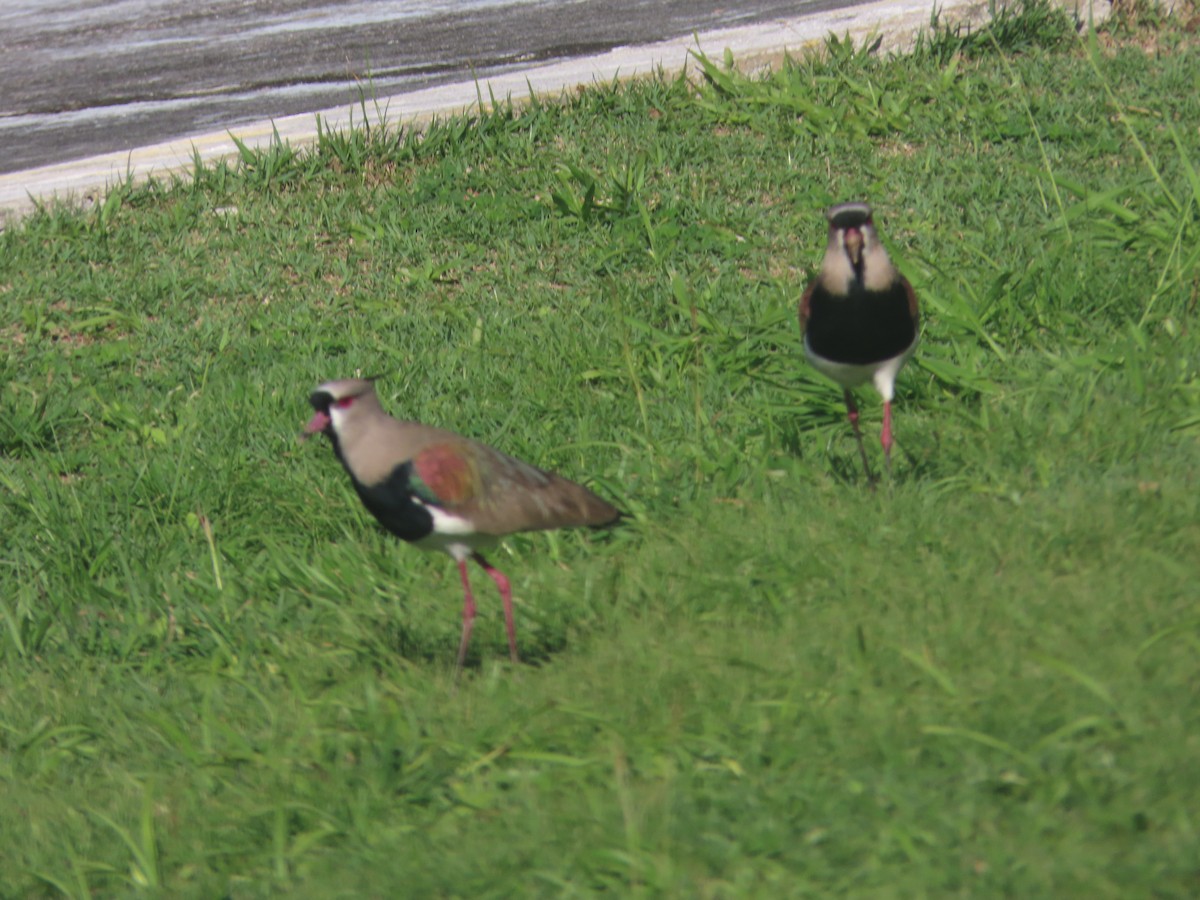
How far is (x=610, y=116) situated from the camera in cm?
822

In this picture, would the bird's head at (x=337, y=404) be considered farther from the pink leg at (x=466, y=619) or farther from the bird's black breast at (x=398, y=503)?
the pink leg at (x=466, y=619)

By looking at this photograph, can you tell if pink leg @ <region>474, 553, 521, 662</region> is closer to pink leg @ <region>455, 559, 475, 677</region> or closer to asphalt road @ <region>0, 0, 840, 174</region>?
pink leg @ <region>455, 559, 475, 677</region>

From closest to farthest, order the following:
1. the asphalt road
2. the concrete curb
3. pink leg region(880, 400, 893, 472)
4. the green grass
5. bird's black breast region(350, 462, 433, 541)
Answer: the green grass
bird's black breast region(350, 462, 433, 541)
pink leg region(880, 400, 893, 472)
the concrete curb
the asphalt road

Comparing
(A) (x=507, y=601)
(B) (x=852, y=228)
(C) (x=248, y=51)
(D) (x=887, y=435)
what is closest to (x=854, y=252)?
(B) (x=852, y=228)

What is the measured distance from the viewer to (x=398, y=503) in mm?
3871

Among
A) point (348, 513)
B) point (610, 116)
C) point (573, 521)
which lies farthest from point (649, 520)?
point (610, 116)

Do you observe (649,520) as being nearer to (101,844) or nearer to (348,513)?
(348,513)

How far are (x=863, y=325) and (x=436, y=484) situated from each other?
4.82 ft

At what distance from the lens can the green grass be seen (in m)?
3.11

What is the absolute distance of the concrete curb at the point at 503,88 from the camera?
7884mm

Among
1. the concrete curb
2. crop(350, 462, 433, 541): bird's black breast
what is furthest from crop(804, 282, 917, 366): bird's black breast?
the concrete curb

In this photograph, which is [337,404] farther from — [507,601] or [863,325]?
[863,325]

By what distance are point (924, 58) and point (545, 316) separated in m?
3.24

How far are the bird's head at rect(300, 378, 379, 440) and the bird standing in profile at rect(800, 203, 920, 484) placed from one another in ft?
4.86
